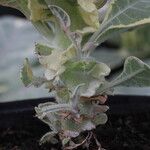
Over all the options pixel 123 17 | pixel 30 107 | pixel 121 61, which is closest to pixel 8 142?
pixel 30 107

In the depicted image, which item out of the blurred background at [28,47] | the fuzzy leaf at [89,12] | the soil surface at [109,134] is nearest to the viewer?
the fuzzy leaf at [89,12]

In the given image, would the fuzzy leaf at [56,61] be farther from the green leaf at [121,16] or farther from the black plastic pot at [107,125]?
the black plastic pot at [107,125]

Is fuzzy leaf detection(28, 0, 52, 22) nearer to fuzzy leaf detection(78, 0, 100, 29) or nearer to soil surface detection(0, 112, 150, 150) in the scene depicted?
fuzzy leaf detection(78, 0, 100, 29)

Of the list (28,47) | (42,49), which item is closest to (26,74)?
(42,49)

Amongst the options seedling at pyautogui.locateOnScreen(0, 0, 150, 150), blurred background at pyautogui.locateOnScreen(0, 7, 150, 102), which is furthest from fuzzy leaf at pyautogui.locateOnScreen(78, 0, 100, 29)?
blurred background at pyautogui.locateOnScreen(0, 7, 150, 102)

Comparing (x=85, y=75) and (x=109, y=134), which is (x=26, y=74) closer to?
(x=85, y=75)

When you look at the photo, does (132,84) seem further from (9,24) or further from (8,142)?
(9,24)

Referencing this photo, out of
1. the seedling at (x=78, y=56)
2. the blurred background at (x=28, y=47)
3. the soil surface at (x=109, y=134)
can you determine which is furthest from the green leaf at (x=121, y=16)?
the blurred background at (x=28, y=47)
